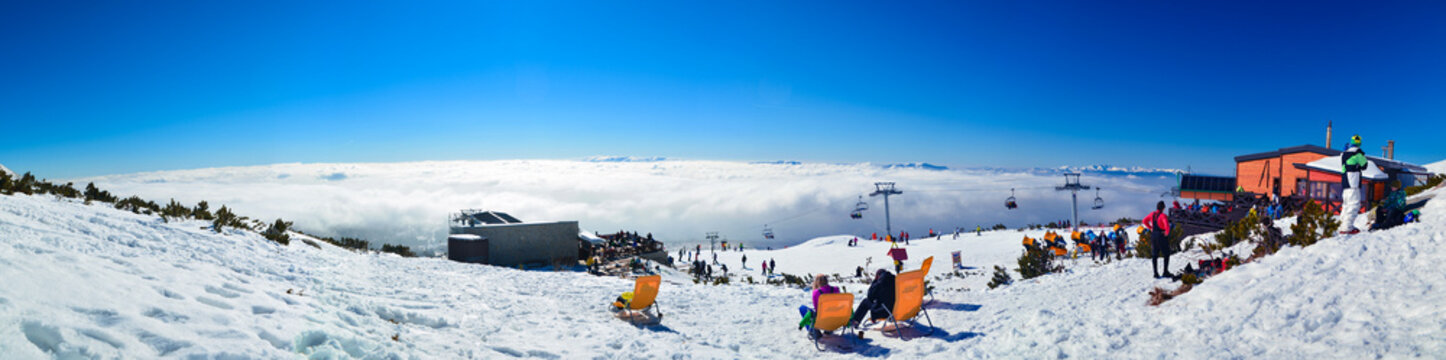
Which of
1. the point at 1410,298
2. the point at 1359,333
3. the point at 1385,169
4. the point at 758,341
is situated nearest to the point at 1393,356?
the point at 1359,333

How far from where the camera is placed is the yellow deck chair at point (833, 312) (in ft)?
23.5

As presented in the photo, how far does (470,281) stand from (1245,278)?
451 inches

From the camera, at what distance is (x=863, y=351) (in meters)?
7.11

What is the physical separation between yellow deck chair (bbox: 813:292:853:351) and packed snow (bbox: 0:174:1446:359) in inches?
12.1

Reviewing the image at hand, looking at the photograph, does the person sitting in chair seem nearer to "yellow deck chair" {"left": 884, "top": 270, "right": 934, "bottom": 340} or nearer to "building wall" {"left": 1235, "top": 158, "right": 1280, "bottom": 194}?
"yellow deck chair" {"left": 884, "top": 270, "right": 934, "bottom": 340}

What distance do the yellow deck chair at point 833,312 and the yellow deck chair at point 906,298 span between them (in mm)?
719

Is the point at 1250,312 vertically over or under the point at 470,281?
over

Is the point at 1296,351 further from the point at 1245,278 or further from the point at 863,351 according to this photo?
the point at 863,351

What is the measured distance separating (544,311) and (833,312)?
437cm

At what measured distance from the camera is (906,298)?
25.4 feet

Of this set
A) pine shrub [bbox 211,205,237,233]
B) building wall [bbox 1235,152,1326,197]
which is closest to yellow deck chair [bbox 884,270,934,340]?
pine shrub [bbox 211,205,237,233]

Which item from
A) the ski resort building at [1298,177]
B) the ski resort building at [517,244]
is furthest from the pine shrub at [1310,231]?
the ski resort building at [517,244]

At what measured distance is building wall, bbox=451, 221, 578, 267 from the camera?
1856cm

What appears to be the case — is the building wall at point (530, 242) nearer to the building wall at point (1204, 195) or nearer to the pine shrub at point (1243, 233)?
the pine shrub at point (1243, 233)
